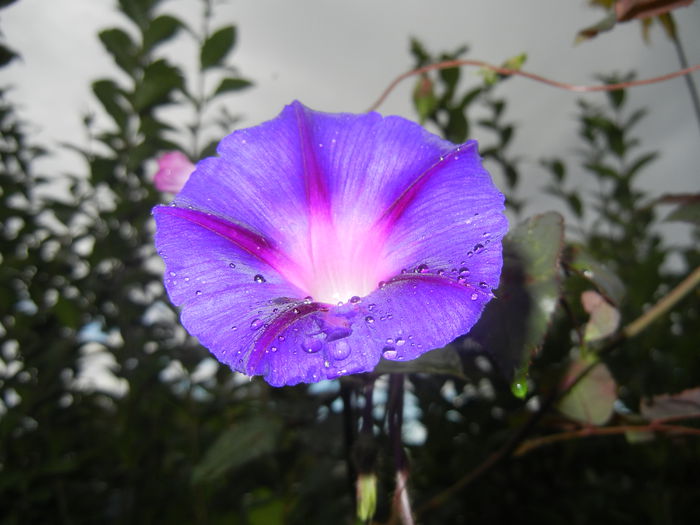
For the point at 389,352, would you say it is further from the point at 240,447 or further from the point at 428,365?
the point at 240,447

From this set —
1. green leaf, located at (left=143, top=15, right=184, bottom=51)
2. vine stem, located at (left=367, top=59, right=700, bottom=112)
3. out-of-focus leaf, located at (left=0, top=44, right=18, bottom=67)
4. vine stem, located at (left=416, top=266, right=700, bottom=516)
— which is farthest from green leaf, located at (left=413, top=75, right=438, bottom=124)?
green leaf, located at (left=143, top=15, right=184, bottom=51)

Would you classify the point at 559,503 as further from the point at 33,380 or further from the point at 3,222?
the point at 3,222

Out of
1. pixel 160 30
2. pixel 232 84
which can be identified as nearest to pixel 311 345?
pixel 232 84

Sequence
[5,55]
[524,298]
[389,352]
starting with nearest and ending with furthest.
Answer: [389,352], [524,298], [5,55]

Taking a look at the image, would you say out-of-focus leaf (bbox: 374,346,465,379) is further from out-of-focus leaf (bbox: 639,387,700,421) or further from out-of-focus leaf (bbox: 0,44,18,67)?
out-of-focus leaf (bbox: 0,44,18,67)

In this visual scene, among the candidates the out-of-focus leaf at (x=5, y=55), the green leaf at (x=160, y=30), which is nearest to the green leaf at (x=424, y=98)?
the out-of-focus leaf at (x=5, y=55)

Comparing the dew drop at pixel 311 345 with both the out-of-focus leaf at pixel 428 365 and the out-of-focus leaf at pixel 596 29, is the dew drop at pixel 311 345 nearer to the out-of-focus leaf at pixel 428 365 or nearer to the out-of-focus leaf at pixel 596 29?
the out-of-focus leaf at pixel 428 365

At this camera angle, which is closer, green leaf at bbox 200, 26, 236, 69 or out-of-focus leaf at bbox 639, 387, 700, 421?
out-of-focus leaf at bbox 639, 387, 700, 421
